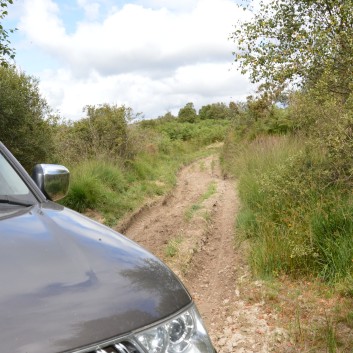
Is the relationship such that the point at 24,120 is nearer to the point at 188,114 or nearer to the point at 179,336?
the point at 179,336

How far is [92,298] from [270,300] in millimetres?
3589

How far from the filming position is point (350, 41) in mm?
5656

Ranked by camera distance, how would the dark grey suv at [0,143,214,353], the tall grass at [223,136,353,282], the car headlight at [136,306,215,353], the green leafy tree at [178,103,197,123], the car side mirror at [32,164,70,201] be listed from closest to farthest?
the dark grey suv at [0,143,214,353], the car headlight at [136,306,215,353], the car side mirror at [32,164,70,201], the tall grass at [223,136,353,282], the green leafy tree at [178,103,197,123]

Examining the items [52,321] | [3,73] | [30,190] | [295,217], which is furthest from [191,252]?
[3,73]

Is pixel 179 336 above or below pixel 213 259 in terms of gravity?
above

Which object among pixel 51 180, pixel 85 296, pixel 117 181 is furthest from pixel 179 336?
pixel 117 181

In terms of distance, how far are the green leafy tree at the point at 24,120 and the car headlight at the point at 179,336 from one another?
836cm

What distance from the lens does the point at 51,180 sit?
2.72 metres

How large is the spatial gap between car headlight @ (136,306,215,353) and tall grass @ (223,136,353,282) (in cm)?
329

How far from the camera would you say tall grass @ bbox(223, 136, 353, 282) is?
489 centimetres

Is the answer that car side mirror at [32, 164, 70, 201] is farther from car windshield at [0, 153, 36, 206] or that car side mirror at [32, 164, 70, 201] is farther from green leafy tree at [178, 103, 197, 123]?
green leafy tree at [178, 103, 197, 123]

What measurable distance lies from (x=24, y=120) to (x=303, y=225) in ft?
21.7

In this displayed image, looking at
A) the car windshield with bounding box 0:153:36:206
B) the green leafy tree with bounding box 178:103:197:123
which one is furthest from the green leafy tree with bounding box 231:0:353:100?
the green leafy tree with bounding box 178:103:197:123

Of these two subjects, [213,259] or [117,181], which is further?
[117,181]
